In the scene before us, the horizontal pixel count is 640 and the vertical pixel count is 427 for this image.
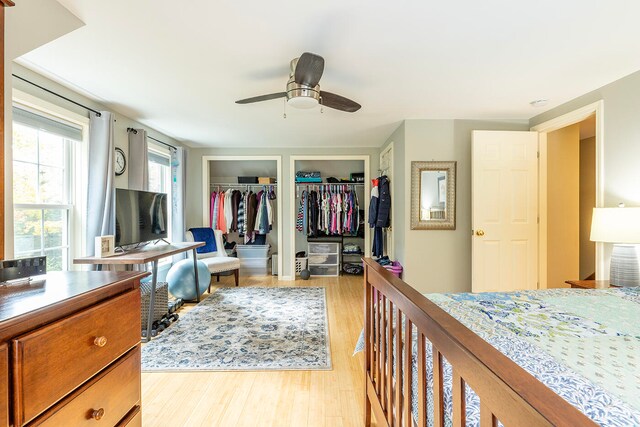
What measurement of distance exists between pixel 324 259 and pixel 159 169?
285cm

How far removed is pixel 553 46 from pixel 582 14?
12.7 inches

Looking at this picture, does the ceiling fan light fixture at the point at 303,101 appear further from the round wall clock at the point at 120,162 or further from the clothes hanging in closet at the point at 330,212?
the clothes hanging in closet at the point at 330,212

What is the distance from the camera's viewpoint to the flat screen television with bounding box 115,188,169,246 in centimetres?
280

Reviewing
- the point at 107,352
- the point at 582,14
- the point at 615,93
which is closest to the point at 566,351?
the point at 107,352

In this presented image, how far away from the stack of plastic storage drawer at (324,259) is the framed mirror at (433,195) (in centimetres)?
191

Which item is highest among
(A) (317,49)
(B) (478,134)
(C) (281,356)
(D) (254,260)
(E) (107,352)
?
(A) (317,49)

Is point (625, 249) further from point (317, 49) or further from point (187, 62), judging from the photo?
point (187, 62)

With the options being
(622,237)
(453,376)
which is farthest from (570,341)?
(622,237)

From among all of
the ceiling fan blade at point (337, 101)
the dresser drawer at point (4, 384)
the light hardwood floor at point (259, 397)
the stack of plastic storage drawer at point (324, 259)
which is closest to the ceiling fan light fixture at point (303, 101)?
the ceiling fan blade at point (337, 101)

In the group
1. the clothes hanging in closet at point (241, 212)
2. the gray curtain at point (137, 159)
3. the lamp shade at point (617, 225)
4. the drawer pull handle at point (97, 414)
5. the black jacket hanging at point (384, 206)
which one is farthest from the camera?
the clothes hanging in closet at point (241, 212)

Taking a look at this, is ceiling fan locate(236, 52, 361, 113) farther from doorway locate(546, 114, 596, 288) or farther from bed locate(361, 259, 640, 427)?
doorway locate(546, 114, 596, 288)

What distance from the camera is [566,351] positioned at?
3.18 ft

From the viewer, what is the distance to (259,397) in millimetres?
1841

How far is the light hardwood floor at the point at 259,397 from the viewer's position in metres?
1.66
